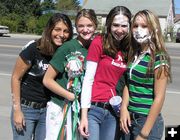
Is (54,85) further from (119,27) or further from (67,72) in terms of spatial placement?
(119,27)

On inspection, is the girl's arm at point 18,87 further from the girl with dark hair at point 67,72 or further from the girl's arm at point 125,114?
the girl's arm at point 125,114

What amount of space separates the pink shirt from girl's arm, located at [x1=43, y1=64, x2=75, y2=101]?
0.70 feet

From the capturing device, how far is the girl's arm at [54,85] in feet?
11.7

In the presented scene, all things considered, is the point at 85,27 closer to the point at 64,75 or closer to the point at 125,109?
the point at 64,75

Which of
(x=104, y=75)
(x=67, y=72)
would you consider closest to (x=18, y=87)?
(x=67, y=72)

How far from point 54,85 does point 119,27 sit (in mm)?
760

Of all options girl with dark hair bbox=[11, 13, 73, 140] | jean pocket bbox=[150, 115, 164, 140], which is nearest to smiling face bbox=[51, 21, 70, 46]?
girl with dark hair bbox=[11, 13, 73, 140]

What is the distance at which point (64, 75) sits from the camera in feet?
12.0

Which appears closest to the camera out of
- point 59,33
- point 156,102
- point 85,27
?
point 156,102

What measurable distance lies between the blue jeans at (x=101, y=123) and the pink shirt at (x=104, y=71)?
4.1 inches

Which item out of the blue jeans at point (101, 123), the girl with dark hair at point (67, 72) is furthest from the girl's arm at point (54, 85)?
the blue jeans at point (101, 123)

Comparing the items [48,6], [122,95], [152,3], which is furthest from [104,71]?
[48,6]

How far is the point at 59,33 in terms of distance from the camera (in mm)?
3748

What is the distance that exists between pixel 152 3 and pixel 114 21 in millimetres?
58601
